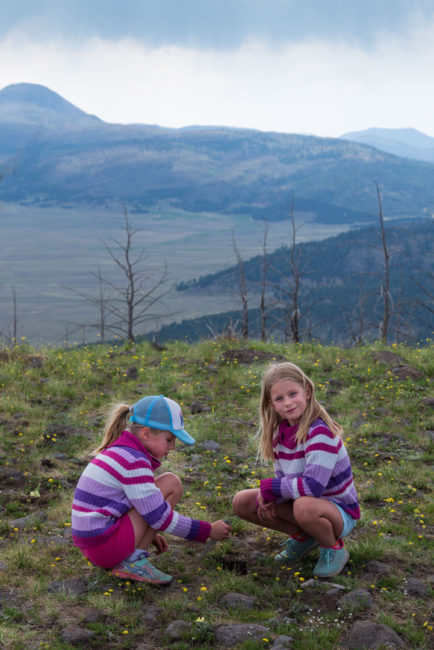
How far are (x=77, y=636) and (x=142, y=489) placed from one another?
2.63 ft

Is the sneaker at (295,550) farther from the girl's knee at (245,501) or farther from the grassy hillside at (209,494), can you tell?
the girl's knee at (245,501)

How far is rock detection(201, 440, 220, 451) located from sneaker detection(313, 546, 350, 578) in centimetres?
268

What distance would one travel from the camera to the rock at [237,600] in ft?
11.8

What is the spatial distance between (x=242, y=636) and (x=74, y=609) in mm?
975

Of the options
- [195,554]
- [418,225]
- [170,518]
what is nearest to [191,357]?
[195,554]

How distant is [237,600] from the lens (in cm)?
362

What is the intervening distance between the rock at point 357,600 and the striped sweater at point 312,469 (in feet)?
1.64

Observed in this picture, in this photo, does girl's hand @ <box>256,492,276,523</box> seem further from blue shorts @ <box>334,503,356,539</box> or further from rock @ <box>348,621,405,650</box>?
rock @ <box>348,621,405,650</box>

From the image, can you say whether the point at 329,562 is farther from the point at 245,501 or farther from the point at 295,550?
the point at 245,501

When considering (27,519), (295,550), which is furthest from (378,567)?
(27,519)

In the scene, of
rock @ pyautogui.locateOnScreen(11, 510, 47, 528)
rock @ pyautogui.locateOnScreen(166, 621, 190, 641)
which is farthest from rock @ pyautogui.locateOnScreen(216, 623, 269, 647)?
rock @ pyautogui.locateOnScreen(11, 510, 47, 528)

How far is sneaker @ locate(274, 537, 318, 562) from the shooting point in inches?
162

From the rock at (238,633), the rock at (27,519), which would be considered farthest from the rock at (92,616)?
the rock at (27,519)

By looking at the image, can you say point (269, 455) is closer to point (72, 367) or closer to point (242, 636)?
point (242, 636)
